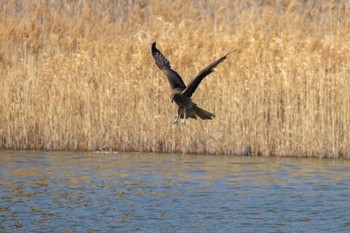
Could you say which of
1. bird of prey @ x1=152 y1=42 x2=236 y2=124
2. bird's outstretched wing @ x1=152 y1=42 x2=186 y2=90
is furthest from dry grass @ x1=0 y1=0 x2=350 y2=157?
bird's outstretched wing @ x1=152 y1=42 x2=186 y2=90

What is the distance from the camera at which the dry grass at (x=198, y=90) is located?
42.1 ft

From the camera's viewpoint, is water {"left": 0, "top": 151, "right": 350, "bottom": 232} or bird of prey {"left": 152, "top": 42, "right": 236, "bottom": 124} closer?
water {"left": 0, "top": 151, "right": 350, "bottom": 232}

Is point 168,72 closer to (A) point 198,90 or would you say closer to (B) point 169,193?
(B) point 169,193

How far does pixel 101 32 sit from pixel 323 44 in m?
4.53

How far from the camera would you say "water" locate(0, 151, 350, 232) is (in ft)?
28.5

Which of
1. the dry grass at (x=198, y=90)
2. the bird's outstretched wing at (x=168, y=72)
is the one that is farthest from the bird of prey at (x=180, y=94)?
the dry grass at (x=198, y=90)

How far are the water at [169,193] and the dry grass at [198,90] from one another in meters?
0.31

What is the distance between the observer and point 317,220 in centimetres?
876

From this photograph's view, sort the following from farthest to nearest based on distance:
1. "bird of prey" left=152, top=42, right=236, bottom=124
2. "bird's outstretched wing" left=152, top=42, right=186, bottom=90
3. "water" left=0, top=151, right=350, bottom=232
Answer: "bird's outstretched wing" left=152, top=42, right=186, bottom=90, "bird of prey" left=152, top=42, right=236, bottom=124, "water" left=0, top=151, right=350, bottom=232

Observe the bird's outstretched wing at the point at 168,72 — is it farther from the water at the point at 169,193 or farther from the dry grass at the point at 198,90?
the dry grass at the point at 198,90

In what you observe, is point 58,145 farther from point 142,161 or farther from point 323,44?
point 323,44

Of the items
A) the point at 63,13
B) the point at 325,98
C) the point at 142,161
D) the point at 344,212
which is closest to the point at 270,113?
the point at 325,98

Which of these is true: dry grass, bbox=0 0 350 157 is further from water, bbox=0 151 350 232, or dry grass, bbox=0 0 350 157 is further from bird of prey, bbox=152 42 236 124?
bird of prey, bbox=152 42 236 124

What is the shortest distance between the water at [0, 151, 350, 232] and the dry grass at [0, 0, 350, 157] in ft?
1.02
